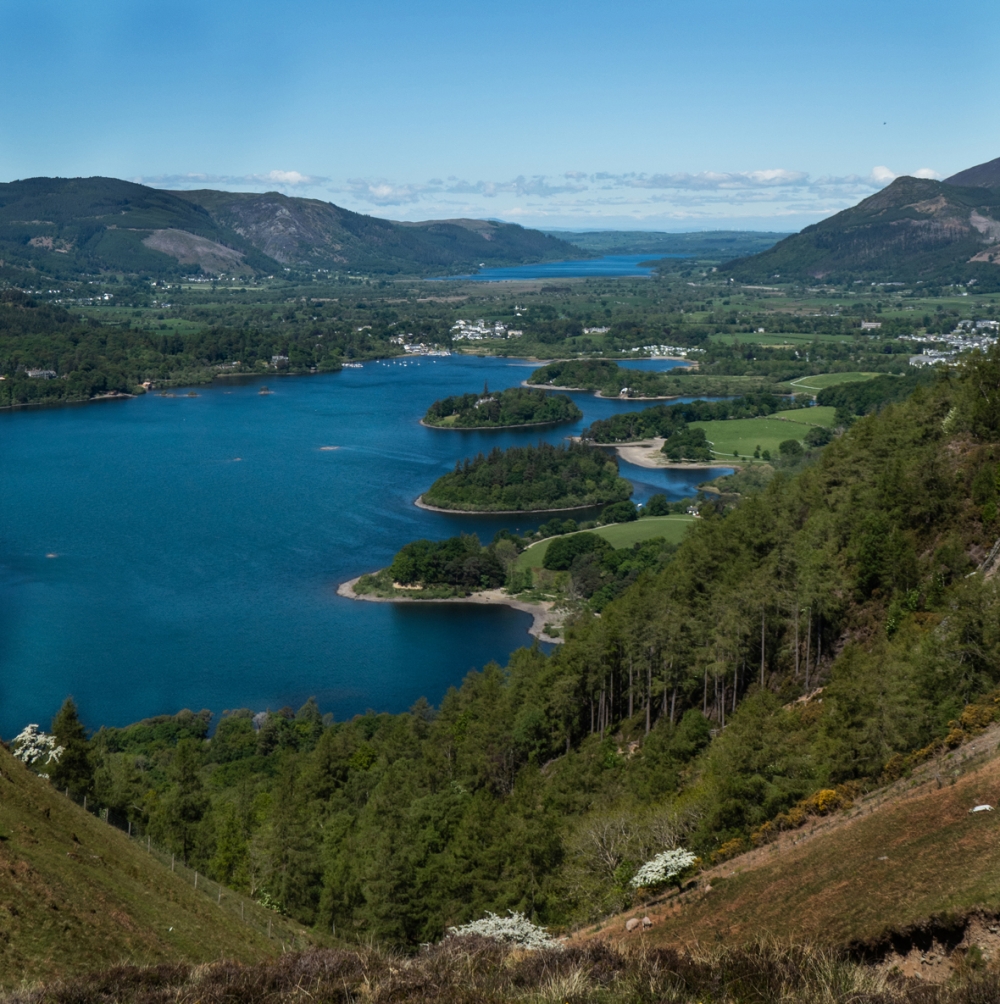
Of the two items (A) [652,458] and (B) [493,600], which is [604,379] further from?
(B) [493,600]

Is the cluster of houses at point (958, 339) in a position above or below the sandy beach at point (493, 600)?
above

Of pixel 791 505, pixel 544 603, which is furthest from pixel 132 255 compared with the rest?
pixel 791 505

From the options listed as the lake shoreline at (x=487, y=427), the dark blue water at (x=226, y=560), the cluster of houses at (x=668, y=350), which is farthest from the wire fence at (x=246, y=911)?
the cluster of houses at (x=668, y=350)

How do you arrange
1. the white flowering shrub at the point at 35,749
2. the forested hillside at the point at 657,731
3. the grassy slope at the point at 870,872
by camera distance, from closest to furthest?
1. the grassy slope at the point at 870,872
2. the forested hillside at the point at 657,731
3. the white flowering shrub at the point at 35,749

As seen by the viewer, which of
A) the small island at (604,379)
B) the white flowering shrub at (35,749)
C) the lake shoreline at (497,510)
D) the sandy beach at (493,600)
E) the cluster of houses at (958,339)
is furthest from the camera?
the cluster of houses at (958,339)

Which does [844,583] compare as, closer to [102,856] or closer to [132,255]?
[102,856]

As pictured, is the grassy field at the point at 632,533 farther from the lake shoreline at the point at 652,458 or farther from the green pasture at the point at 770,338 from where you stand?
the green pasture at the point at 770,338
